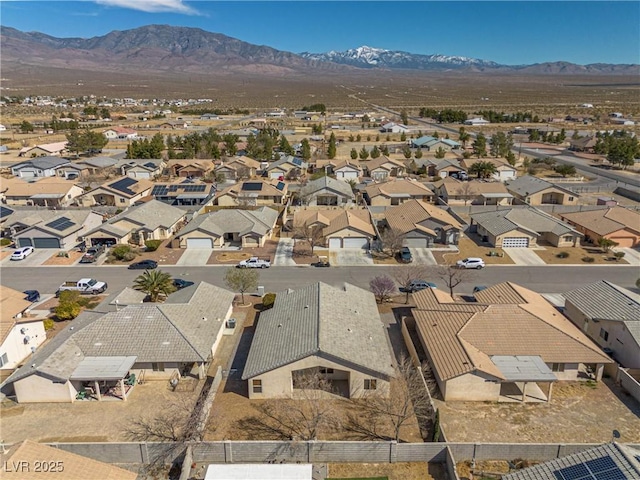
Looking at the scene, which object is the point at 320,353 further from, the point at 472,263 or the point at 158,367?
the point at 472,263

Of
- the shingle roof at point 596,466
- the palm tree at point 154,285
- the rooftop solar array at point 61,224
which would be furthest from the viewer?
the rooftop solar array at point 61,224

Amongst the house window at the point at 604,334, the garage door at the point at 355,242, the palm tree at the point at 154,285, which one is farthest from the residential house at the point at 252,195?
the house window at the point at 604,334

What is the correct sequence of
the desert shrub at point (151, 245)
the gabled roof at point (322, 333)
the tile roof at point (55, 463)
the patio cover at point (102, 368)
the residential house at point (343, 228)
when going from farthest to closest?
the residential house at point (343, 228)
the desert shrub at point (151, 245)
the gabled roof at point (322, 333)
the patio cover at point (102, 368)
the tile roof at point (55, 463)

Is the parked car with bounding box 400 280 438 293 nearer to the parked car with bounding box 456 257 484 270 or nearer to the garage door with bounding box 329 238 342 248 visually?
the parked car with bounding box 456 257 484 270

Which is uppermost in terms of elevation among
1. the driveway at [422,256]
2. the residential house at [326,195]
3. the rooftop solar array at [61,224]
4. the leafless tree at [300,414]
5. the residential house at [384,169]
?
the residential house at [384,169]

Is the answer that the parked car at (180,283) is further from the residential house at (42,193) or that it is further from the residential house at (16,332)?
the residential house at (42,193)

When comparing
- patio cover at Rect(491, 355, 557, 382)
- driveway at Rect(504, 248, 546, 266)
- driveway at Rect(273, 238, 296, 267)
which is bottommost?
driveway at Rect(273, 238, 296, 267)

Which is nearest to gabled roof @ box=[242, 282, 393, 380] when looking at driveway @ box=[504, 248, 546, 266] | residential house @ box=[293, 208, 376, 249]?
residential house @ box=[293, 208, 376, 249]
